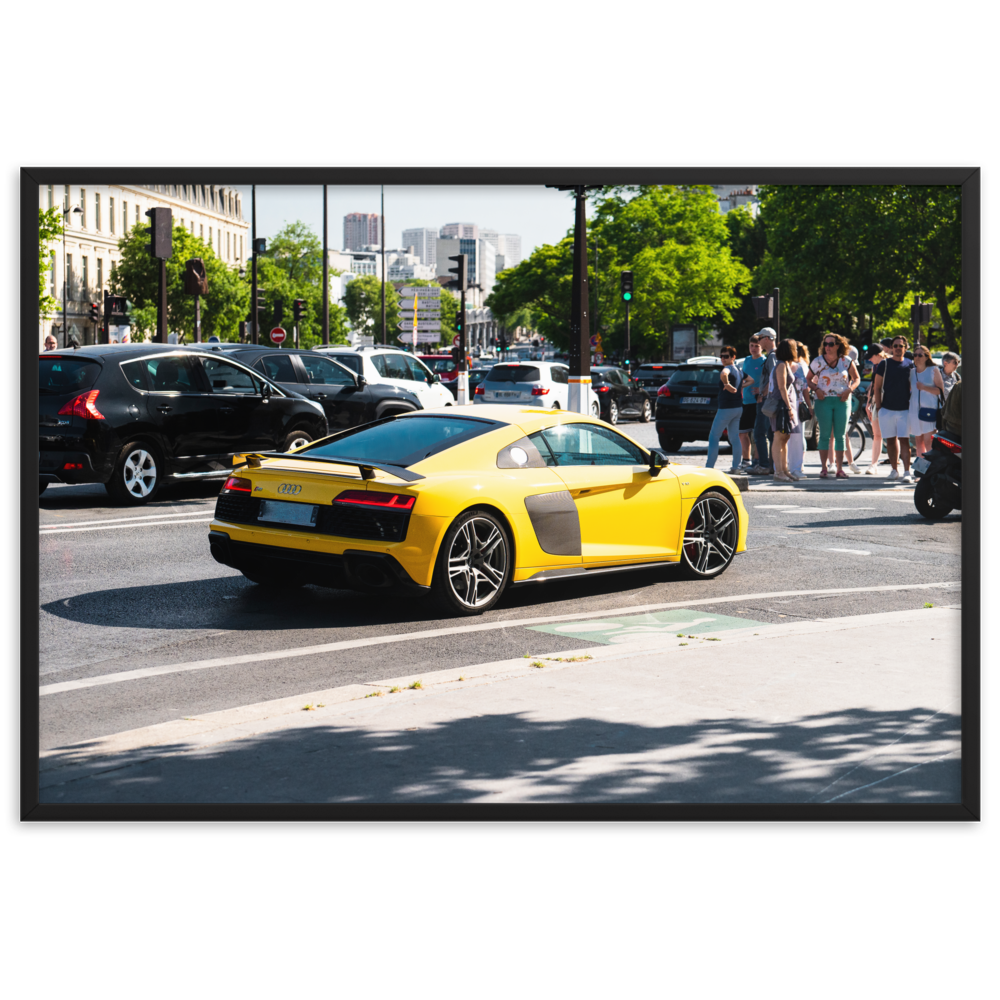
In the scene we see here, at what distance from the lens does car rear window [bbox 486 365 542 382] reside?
95.8 feet

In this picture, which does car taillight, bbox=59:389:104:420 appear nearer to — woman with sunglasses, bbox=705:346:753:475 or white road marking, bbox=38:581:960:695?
white road marking, bbox=38:581:960:695

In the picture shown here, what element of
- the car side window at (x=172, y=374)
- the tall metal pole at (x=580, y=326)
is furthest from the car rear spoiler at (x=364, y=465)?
the tall metal pole at (x=580, y=326)

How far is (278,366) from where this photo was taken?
1936 cm

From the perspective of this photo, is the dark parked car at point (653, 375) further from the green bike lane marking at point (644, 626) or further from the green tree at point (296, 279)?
the green bike lane marking at point (644, 626)

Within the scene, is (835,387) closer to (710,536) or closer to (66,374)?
(710,536)

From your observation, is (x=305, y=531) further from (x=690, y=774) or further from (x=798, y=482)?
(x=798, y=482)

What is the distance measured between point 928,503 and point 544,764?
922 cm

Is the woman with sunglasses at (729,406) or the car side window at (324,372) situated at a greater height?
the car side window at (324,372)

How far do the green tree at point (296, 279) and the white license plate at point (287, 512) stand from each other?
50.1 meters

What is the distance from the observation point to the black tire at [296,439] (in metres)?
15.4

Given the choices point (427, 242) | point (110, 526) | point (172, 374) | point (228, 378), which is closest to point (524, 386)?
point (228, 378)

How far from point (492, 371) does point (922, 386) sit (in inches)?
561
